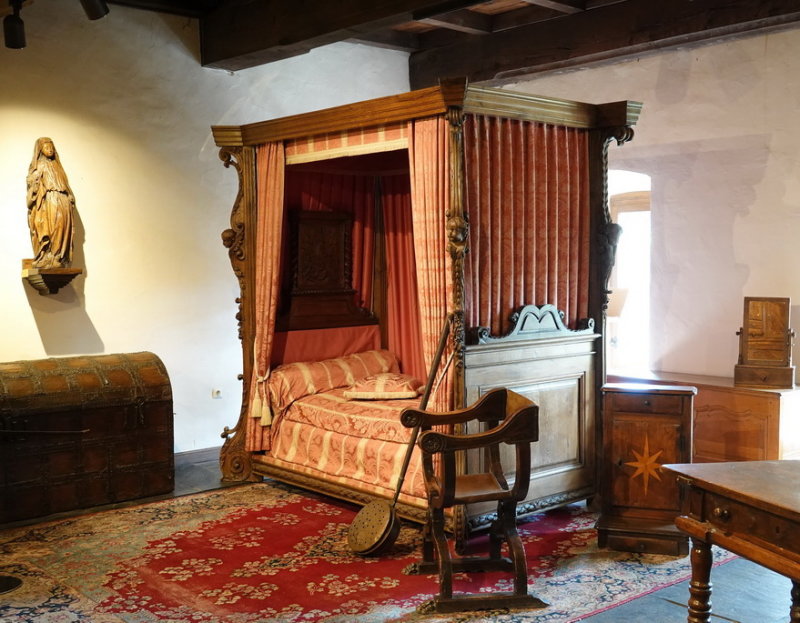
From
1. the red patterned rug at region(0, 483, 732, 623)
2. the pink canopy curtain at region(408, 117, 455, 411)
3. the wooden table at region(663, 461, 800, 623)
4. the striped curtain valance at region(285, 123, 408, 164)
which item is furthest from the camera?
the striped curtain valance at region(285, 123, 408, 164)

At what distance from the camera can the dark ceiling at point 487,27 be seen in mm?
5660

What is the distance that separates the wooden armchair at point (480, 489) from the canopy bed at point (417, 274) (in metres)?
0.29

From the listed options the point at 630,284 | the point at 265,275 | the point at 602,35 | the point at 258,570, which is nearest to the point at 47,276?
the point at 265,275

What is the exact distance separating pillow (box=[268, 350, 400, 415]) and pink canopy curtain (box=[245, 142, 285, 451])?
0.29 feet

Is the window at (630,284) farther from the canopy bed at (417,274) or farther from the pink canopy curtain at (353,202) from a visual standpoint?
the canopy bed at (417,274)

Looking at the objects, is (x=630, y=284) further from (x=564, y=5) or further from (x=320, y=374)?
(x=320, y=374)

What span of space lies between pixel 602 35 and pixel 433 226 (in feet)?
9.13

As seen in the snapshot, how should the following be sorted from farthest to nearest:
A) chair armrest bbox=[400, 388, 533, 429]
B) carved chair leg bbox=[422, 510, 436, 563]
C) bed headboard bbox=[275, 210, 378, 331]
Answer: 1. bed headboard bbox=[275, 210, 378, 331]
2. carved chair leg bbox=[422, 510, 436, 563]
3. chair armrest bbox=[400, 388, 533, 429]

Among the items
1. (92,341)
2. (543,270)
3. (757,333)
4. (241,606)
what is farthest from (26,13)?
(757,333)

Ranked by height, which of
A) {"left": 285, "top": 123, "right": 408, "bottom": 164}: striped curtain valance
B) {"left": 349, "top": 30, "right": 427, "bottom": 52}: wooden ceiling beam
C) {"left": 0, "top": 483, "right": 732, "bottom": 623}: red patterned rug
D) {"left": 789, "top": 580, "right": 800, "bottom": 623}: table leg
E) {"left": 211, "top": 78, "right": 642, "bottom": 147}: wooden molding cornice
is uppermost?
{"left": 349, "top": 30, "right": 427, "bottom": 52}: wooden ceiling beam

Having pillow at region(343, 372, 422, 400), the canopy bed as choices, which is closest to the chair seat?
the canopy bed

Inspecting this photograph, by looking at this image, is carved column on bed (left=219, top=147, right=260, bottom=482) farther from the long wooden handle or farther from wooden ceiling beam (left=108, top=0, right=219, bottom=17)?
the long wooden handle

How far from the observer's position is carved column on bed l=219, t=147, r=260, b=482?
576 cm

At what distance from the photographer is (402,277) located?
248 inches
